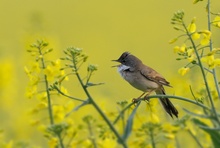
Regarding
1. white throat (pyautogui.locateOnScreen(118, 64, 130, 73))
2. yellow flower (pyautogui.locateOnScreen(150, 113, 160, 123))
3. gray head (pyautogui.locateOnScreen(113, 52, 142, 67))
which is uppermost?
gray head (pyautogui.locateOnScreen(113, 52, 142, 67))

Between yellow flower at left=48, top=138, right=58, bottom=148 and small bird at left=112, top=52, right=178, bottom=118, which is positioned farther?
small bird at left=112, top=52, right=178, bottom=118

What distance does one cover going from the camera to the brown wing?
5172mm

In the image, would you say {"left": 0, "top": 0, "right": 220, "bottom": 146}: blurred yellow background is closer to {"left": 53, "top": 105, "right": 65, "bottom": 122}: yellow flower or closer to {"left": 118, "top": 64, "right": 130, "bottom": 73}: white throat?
{"left": 53, "top": 105, "right": 65, "bottom": 122}: yellow flower

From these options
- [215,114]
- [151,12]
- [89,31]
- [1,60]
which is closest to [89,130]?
[215,114]

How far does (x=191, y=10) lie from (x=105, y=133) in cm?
1488

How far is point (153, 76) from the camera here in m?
5.26

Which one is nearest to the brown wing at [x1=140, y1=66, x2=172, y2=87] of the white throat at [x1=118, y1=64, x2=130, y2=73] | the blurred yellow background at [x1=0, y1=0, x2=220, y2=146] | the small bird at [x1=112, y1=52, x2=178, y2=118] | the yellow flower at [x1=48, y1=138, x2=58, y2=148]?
the small bird at [x1=112, y1=52, x2=178, y2=118]

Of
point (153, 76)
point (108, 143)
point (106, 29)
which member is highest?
point (106, 29)

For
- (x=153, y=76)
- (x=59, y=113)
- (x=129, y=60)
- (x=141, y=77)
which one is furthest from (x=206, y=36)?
(x=59, y=113)

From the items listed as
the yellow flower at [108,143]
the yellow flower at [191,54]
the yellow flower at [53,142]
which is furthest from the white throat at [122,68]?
the yellow flower at [191,54]

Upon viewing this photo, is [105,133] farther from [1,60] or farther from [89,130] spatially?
[1,60]

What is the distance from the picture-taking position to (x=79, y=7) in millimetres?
24781

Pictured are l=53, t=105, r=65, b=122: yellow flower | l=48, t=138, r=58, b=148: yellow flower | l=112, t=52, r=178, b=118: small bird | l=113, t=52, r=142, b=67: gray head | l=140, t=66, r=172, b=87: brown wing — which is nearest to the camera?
l=48, t=138, r=58, b=148: yellow flower

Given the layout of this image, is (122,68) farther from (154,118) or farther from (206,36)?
(206,36)
